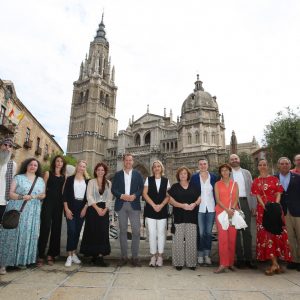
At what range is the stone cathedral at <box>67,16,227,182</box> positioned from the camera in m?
37.8

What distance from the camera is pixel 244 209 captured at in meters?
5.03

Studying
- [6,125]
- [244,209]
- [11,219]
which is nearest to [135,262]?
[11,219]

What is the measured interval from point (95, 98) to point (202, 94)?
22281 millimetres

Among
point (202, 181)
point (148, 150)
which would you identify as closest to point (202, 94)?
point (148, 150)

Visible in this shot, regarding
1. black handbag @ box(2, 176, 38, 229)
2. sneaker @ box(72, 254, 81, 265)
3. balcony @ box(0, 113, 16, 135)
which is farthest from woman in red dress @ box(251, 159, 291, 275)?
balcony @ box(0, 113, 16, 135)

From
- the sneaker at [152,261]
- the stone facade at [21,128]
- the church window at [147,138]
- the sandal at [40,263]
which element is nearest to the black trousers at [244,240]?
the sneaker at [152,261]

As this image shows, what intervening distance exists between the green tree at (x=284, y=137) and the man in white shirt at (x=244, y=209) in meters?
19.3

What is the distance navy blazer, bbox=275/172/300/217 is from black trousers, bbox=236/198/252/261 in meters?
0.66

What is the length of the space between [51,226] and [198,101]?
38406 millimetres

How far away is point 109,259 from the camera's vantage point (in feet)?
16.3

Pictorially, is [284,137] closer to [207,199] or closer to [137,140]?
[207,199]

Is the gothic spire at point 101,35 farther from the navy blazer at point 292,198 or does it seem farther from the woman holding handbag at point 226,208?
the navy blazer at point 292,198

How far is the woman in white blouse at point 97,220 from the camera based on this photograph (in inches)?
180

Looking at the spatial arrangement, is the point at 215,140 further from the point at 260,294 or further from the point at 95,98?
the point at 260,294
